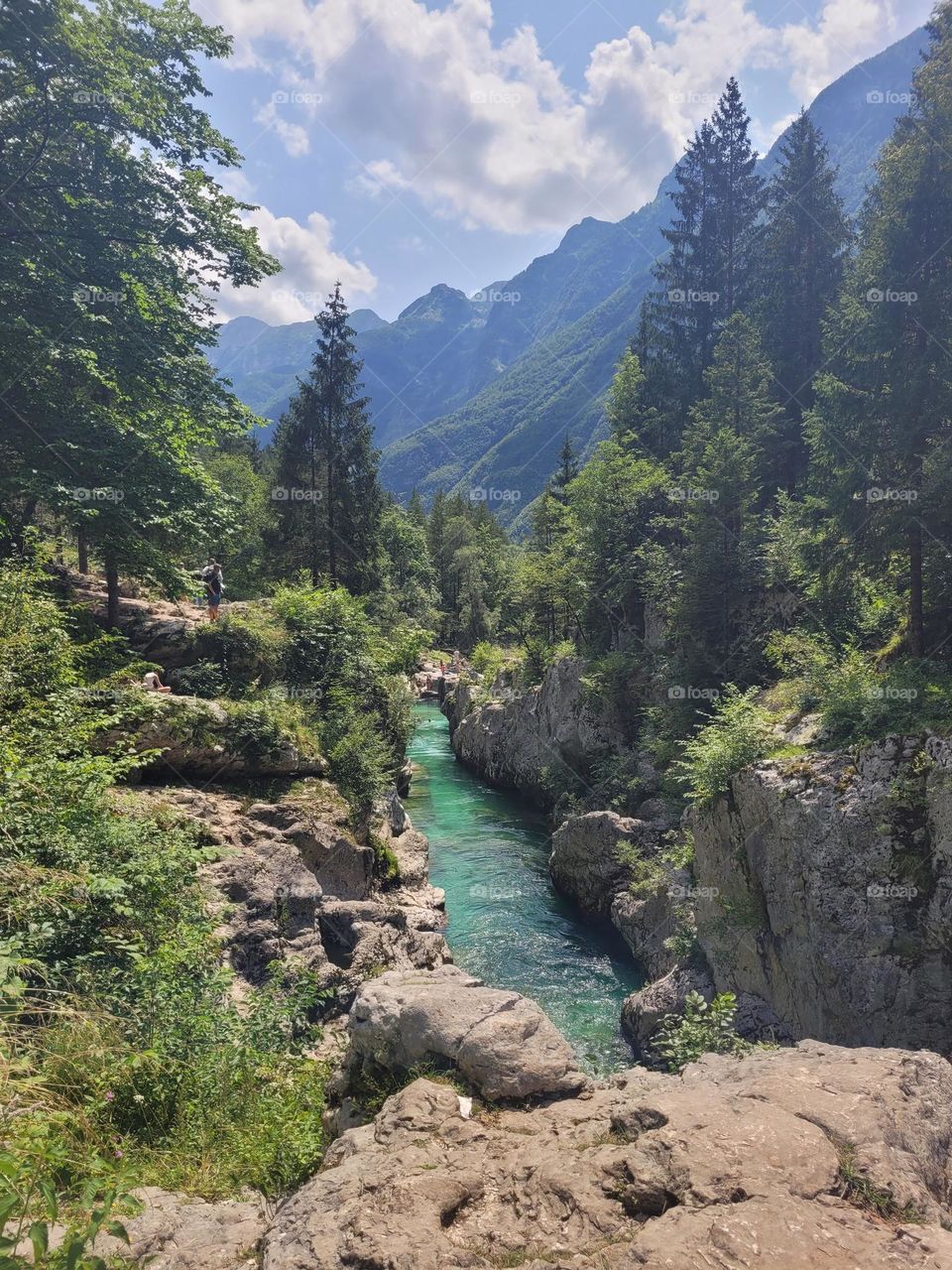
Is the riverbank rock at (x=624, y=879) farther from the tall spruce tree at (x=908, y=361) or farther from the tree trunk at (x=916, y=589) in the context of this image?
Result: the tall spruce tree at (x=908, y=361)

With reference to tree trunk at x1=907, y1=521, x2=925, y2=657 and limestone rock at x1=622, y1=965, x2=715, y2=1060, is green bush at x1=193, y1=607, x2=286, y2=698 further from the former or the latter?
tree trunk at x1=907, y1=521, x2=925, y2=657

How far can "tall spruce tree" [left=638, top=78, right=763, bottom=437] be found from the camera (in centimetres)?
3331

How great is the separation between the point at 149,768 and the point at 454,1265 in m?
10.8

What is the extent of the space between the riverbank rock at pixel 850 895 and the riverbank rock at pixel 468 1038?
6602mm

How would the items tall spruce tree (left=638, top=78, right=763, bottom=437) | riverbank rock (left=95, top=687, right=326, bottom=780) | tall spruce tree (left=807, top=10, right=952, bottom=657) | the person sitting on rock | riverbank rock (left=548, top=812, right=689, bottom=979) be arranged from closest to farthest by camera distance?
riverbank rock (left=95, top=687, right=326, bottom=780) < tall spruce tree (left=807, top=10, right=952, bottom=657) < the person sitting on rock < riverbank rock (left=548, top=812, right=689, bottom=979) < tall spruce tree (left=638, top=78, right=763, bottom=437)

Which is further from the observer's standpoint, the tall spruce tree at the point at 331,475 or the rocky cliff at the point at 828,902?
the tall spruce tree at the point at 331,475

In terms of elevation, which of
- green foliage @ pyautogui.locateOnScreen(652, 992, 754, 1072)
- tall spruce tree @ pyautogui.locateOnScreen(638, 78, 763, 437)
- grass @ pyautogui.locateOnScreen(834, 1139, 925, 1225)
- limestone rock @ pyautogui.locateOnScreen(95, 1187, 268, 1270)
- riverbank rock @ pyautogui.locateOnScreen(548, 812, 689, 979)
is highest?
tall spruce tree @ pyautogui.locateOnScreen(638, 78, 763, 437)

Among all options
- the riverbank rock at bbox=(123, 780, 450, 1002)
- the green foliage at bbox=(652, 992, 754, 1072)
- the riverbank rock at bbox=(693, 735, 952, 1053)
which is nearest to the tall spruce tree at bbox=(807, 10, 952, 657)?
the riverbank rock at bbox=(693, 735, 952, 1053)

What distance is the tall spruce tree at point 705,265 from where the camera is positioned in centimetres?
3331

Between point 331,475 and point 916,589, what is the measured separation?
23.3 metres

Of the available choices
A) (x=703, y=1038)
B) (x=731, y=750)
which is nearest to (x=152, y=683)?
(x=703, y=1038)

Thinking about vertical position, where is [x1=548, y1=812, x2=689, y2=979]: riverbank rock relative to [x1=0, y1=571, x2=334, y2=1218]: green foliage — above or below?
below

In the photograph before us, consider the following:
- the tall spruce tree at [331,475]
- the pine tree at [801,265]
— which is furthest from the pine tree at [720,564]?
the tall spruce tree at [331,475]

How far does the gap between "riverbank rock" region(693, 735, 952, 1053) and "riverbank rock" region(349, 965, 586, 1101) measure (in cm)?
660
